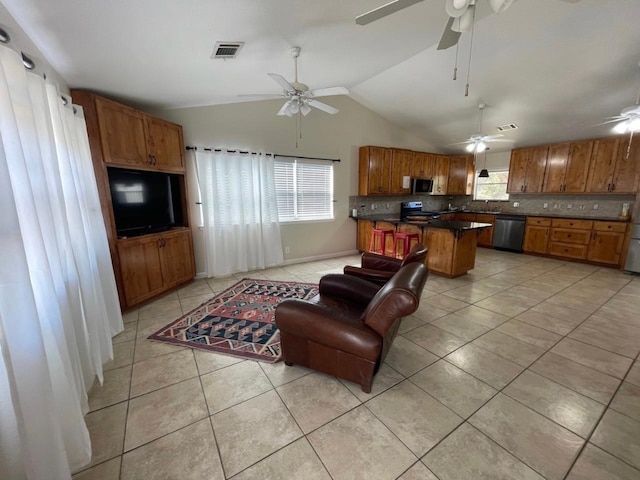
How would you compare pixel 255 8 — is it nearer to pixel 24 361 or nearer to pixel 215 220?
pixel 24 361

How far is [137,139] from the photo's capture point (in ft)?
10.3

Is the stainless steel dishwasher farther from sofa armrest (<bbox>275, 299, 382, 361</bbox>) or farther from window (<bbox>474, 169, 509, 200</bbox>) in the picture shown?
sofa armrest (<bbox>275, 299, 382, 361</bbox>)

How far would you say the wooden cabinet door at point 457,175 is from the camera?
7047 mm

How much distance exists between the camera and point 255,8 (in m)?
1.99

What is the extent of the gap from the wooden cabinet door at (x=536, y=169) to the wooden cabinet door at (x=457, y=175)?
4.77 feet

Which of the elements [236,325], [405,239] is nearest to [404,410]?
[236,325]

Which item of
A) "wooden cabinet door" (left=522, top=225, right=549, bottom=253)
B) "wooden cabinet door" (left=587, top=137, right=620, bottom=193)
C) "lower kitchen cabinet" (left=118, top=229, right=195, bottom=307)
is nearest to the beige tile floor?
"lower kitchen cabinet" (left=118, top=229, right=195, bottom=307)

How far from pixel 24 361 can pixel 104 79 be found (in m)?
2.93

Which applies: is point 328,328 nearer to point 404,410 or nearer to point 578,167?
point 404,410

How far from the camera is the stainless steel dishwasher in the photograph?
602cm

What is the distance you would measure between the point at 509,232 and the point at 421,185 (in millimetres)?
2392

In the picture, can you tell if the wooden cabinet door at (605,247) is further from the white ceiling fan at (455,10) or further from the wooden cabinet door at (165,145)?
the wooden cabinet door at (165,145)

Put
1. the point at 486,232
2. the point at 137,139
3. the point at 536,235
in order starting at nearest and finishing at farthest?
the point at 137,139, the point at 536,235, the point at 486,232

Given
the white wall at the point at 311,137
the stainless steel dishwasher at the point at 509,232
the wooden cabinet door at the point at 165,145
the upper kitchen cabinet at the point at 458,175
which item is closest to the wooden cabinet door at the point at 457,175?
the upper kitchen cabinet at the point at 458,175
